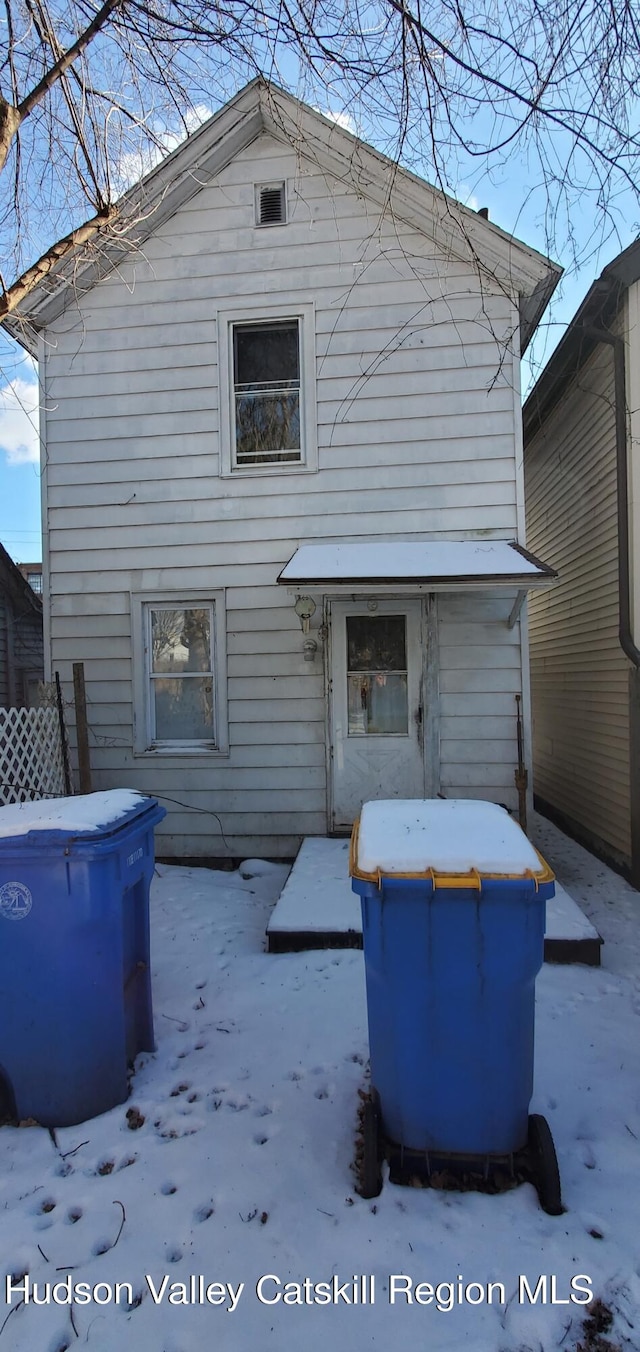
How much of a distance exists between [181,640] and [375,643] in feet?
6.08

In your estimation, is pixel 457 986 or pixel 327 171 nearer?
pixel 457 986

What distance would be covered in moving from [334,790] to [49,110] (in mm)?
5168

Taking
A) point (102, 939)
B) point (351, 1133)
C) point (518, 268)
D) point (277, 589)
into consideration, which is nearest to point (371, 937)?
point (351, 1133)

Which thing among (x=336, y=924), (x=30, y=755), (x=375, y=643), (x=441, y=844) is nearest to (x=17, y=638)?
(x=30, y=755)

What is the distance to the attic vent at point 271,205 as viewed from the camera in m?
5.84

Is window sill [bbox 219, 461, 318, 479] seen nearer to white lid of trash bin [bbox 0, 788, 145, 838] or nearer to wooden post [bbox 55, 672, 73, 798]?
wooden post [bbox 55, 672, 73, 798]

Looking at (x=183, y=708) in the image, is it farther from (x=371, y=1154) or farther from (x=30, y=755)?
(x=371, y=1154)

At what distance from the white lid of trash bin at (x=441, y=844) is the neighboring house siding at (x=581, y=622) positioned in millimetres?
4026

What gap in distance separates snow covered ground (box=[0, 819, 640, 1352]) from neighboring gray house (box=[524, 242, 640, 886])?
3.38 m

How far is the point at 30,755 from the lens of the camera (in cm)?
529

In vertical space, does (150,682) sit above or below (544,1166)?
above

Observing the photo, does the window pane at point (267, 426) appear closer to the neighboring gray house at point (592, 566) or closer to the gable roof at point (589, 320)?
the gable roof at point (589, 320)

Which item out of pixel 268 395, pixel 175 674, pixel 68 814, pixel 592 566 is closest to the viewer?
pixel 68 814

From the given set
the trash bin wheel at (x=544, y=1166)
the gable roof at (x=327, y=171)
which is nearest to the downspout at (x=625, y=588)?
the gable roof at (x=327, y=171)
